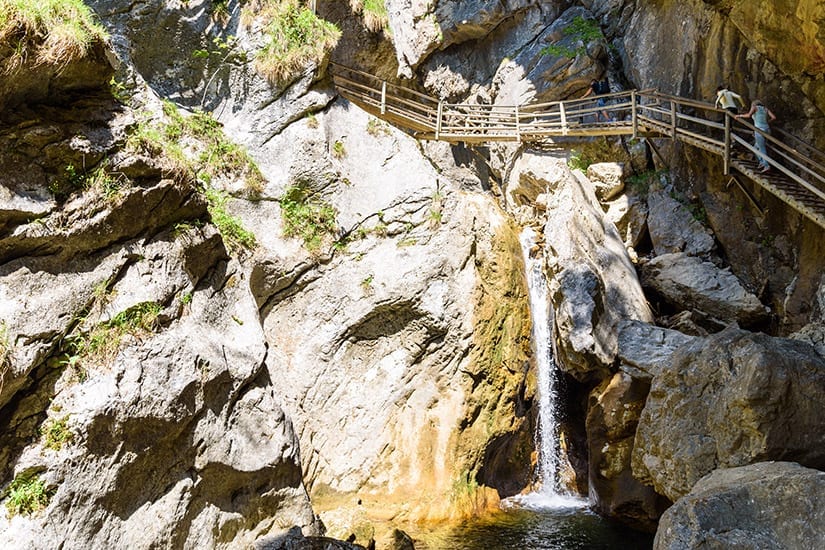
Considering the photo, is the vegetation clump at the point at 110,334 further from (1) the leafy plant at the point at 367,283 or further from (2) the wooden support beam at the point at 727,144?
(2) the wooden support beam at the point at 727,144

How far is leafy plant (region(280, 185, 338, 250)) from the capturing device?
1150cm

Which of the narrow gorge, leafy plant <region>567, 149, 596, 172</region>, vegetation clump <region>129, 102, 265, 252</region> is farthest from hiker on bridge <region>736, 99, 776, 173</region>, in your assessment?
vegetation clump <region>129, 102, 265, 252</region>

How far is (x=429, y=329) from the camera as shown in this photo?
11.0 m

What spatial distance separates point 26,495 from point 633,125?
1286cm

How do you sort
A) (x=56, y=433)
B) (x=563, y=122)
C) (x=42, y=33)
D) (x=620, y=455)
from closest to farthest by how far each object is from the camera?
(x=56, y=433)
(x=42, y=33)
(x=620, y=455)
(x=563, y=122)

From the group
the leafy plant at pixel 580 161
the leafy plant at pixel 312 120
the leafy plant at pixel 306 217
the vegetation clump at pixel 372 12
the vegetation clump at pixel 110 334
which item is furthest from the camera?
the vegetation clump at pixel 372 12

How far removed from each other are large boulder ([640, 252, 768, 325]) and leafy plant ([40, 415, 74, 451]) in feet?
36.8

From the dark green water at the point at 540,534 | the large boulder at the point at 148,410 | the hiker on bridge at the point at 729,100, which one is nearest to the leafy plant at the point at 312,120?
the large boulder at the point at 148,410

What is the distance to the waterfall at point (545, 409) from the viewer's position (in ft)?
37.5

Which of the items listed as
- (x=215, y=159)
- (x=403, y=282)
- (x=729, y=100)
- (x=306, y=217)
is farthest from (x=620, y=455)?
(x=215, y=159)

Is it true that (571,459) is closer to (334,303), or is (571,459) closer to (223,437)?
(334,303)

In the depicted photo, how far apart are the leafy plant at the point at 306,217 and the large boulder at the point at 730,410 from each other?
6531 millimetres

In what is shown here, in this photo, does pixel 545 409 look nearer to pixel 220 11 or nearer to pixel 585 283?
pixel 585 283

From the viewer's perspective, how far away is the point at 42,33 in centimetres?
568
